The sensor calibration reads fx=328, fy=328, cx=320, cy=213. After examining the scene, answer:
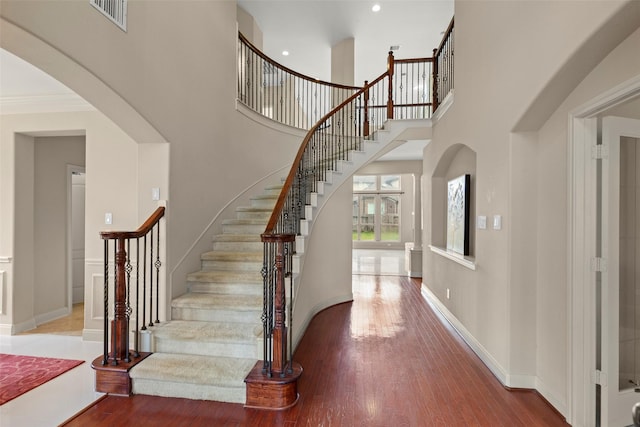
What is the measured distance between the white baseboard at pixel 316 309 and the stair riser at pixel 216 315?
0.69 meters

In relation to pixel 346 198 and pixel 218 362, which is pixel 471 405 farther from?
pixel 346 198

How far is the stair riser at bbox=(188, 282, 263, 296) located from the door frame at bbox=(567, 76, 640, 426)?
8.96ft

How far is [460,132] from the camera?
4023 millimetres

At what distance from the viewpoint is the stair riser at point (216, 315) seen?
3.27 m

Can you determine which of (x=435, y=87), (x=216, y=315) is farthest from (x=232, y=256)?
(x=435, y=87)

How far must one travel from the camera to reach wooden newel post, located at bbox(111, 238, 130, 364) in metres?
2.83

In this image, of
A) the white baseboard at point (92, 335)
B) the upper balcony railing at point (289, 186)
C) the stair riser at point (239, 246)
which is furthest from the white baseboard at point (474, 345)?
the white baseboard at point (92, 335)

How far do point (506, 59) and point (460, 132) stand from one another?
1.20 metres

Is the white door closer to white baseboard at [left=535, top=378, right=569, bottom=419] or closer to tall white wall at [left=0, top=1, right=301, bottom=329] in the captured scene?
white baseboard at [left=535, top=378, right=569, bottom=419]

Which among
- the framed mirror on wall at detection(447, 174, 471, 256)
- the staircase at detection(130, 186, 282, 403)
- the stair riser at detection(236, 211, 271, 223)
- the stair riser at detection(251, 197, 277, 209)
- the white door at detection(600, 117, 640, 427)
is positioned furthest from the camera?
the stair riser at detection(251, 197, 277, 209)

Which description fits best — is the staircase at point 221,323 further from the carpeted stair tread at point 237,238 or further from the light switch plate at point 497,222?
the light switch plate at point 497,222

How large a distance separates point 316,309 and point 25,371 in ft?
10.8

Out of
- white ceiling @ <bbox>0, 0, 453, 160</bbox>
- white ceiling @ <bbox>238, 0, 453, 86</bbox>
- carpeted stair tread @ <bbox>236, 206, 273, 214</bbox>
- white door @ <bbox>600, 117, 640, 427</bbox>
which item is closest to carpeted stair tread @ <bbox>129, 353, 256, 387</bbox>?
carpeted stair tread @ <bbox>236, 206, 273, 214</bbox>

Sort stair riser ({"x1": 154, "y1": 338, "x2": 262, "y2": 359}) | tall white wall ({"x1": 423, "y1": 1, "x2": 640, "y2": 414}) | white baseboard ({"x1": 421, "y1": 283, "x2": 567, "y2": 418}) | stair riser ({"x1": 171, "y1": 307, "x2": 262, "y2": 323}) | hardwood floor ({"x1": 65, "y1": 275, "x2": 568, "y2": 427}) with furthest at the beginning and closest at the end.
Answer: stair riser ({"x1": 171, "y1": 307, "x2": 262, "y2": 323})
stair riser ({"x1": 154, "y1": 338, "x2": 262, "y2": 359})
white baseboard ({"x1": 421, "y1": 283, "x2": 567, "y2": 418})
hardwood floor ({"x1": 65, "y1": 275, "x2": 568, "y2": 427})
tall white wall ({"x1": 423, "y1": 1, "x2": 640, "y2": 414})
